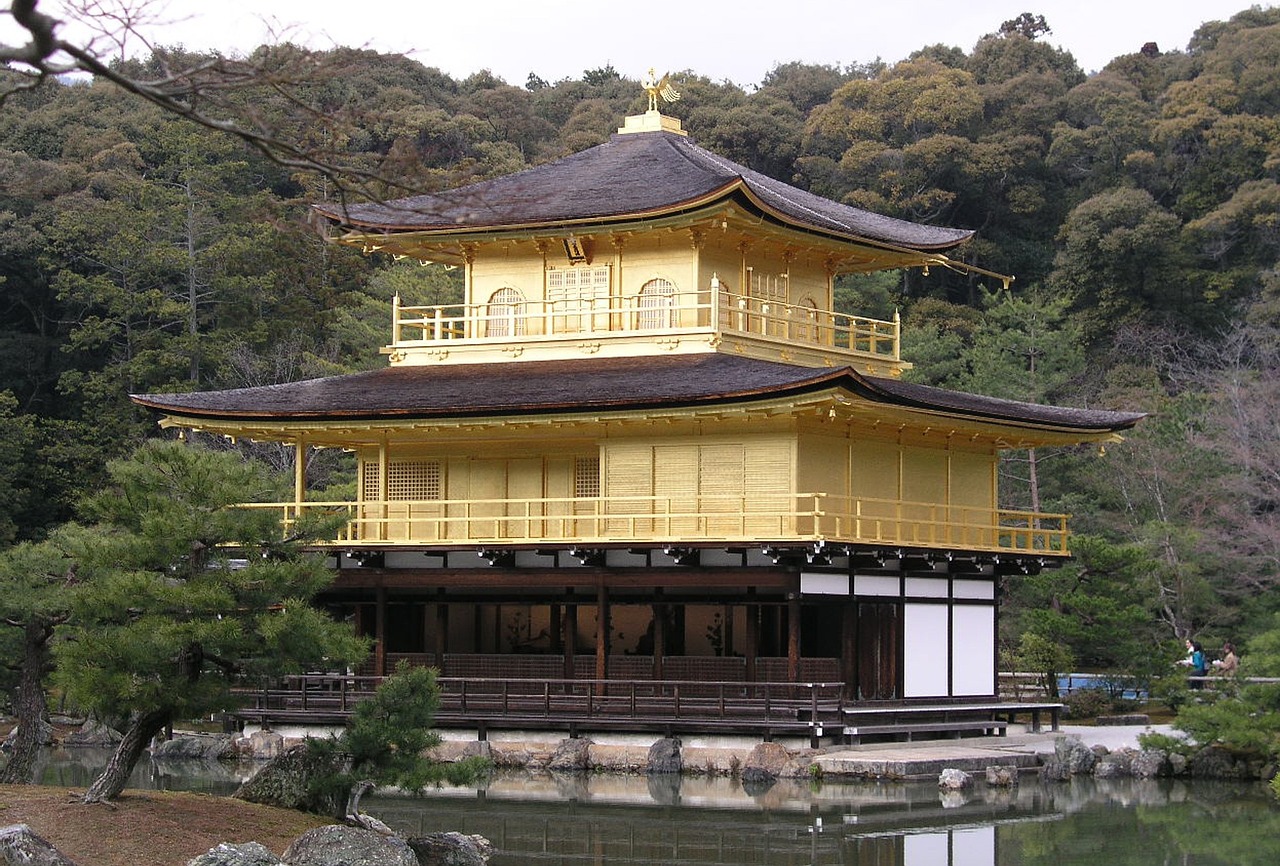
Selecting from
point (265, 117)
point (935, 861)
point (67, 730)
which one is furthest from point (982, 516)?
point (265, 117)

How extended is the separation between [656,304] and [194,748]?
10.4 meters

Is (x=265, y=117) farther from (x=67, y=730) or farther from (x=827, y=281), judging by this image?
(x=67, y=730)

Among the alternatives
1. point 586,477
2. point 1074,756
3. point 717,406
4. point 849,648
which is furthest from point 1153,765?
point 586,477

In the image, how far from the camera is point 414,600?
31734mm

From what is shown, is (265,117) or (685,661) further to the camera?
(685,661)

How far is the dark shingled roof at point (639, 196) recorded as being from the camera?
30.9 metres

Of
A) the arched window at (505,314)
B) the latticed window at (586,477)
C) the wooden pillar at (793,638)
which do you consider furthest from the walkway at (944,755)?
the arched window at (505,314)

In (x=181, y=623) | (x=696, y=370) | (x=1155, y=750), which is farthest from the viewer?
(x=696, y=370)

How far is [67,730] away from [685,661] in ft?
41.8

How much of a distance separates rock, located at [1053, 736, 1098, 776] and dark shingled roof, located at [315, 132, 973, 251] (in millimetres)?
9360

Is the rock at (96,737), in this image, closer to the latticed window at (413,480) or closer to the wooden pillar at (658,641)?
the latticed window at (413,480)

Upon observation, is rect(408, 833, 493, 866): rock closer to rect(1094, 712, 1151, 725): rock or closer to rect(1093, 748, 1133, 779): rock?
A: rect(1093, 748, 1133, 779): rock

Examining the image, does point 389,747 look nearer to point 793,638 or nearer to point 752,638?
point 793,638

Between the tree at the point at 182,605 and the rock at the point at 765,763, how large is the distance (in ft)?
29.8
